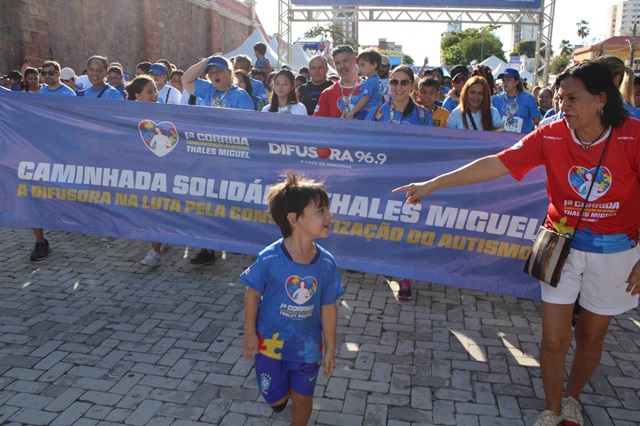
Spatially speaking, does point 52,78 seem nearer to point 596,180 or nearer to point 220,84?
point 220,84

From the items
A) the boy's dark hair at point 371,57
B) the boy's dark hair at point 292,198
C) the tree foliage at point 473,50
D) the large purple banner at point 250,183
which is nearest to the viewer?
the boy's dark hair at point 292,198

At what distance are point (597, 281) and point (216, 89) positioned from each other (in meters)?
4.52

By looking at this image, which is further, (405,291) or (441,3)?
(441,3)

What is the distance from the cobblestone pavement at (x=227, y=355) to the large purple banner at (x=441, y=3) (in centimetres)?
1313

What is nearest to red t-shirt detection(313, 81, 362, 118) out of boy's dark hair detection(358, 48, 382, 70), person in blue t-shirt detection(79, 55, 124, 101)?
boy's dark hair detection(358, 48, 382, 70)

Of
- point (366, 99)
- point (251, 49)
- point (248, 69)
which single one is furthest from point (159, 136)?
point (251, 49)

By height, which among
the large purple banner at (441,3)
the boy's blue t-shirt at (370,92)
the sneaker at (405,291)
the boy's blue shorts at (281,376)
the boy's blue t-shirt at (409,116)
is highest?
the large purple banner at (441,3)

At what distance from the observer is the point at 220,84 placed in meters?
6.02

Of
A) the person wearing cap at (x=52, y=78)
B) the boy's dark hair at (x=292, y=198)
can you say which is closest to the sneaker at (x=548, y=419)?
the boy's dark hair at (x=292, y=198)

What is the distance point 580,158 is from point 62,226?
4568 millimetres

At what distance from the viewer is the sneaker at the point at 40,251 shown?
576 centimetres

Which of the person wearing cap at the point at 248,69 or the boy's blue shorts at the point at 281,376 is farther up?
the person wearing cap at the point at 248,69

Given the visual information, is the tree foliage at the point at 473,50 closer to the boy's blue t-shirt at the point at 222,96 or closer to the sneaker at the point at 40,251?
the boy's blue t-shirt at the point at 222,96

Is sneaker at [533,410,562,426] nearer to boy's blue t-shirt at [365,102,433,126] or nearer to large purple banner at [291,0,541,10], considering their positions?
boy's blue t-shirt at [365,102,433,126]
